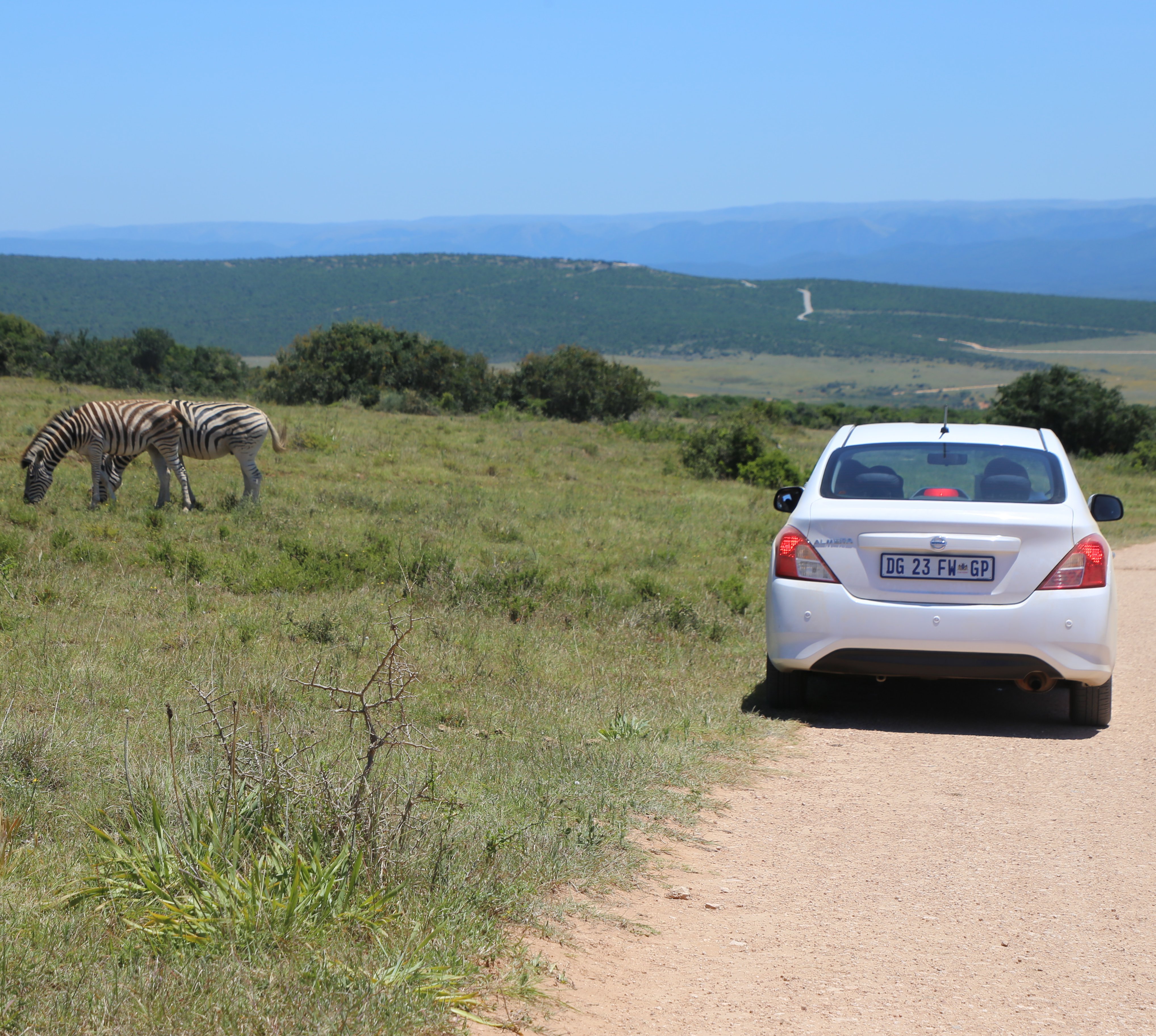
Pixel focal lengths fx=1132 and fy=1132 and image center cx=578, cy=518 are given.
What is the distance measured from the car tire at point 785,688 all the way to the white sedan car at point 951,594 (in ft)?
0.33

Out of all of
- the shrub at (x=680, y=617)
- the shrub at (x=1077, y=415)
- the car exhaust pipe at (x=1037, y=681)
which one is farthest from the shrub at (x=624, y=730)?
the shrub at (x=1077, y=415)

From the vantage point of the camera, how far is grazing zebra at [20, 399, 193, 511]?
1376 centimetres

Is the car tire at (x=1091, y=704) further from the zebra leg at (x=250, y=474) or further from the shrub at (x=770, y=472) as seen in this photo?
the shrub at (x=770, y=472)

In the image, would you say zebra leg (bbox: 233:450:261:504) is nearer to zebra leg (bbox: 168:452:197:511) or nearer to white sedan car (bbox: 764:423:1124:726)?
zebra leg (bbox: 168:452:197:511)

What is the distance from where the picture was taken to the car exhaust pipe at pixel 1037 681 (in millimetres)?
6297

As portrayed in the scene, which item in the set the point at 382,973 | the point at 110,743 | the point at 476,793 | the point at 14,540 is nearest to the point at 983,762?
the point at 476,793

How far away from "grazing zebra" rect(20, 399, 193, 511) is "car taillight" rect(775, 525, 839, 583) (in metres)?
9.79

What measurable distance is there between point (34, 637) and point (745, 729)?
480cm

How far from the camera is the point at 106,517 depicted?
1297 centimetres

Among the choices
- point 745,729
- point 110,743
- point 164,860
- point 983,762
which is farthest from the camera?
point 745,729

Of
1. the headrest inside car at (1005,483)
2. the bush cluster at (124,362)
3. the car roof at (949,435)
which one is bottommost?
the headrest inside car at (1005,483)

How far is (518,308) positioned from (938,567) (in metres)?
145

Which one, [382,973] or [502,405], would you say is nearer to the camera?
[382,973]

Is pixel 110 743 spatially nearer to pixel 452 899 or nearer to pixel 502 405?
pixel 452 899
